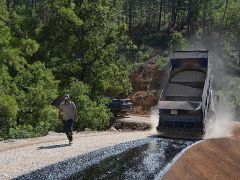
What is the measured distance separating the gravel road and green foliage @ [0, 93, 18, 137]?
144 inches

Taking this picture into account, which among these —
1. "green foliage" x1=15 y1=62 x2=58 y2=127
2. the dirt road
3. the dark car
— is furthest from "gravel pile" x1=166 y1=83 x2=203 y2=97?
the dark car

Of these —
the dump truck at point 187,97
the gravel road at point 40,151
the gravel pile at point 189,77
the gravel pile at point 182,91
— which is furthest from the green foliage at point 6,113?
the gravel pile at point 189,77

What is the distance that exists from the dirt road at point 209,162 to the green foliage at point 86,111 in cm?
995

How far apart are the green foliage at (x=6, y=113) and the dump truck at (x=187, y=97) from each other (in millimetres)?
7796

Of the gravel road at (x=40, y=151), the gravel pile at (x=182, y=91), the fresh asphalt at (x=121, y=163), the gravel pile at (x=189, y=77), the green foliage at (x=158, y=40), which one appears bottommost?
the fresh asphalt at (x=121, y=163)

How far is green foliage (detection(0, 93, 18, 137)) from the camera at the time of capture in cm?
2111

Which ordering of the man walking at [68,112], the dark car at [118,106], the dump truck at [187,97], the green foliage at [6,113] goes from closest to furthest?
the man walking at [68,112] < the dump truck at [187,97] < the green foliage at [6,113] < the dark car at [118,106]

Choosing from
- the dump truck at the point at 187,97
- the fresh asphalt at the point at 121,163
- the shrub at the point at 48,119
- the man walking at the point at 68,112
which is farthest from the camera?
the shrub at the point at 48,119

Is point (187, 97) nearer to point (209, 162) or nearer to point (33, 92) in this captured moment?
point (209, 162)

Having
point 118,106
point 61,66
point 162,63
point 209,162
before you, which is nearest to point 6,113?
point 209,162

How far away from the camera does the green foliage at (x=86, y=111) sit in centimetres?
2703

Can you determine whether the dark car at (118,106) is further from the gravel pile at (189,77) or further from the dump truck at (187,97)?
the gravel pile at (189,77)

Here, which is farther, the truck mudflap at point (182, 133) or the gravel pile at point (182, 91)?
the gravel pile at point (182, 91)

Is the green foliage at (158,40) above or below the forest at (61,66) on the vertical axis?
above
